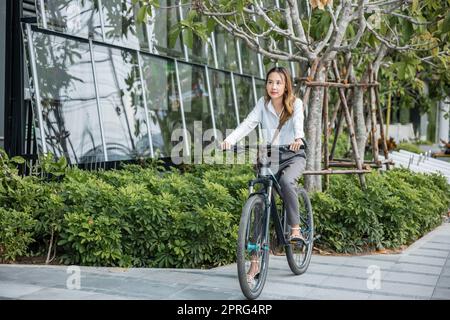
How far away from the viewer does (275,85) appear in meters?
5.75

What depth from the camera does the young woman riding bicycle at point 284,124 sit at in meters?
5.74

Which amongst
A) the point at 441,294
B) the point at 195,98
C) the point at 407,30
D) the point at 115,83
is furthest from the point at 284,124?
the point at 195,98

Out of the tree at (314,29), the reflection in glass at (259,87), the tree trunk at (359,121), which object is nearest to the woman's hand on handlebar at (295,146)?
the tree at (314,29)

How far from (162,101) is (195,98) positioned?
1.43 meters

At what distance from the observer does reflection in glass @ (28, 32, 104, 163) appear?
941cm

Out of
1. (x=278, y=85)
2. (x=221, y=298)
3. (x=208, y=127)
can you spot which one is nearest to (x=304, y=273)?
(x=221, y=298)

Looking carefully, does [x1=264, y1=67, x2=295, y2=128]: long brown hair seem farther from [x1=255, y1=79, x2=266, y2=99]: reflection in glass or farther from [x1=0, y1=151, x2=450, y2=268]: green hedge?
[x1=255, y1=79, x2=266, y2=99]: reflection in glass

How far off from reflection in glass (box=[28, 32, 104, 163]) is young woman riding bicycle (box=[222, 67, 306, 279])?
4293 mm

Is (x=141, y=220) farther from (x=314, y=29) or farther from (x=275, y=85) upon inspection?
(x=314, y=29)

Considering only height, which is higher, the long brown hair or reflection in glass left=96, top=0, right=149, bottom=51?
reflection in glass left=96, top=0, right=149, bottom=51

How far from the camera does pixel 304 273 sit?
6297mm

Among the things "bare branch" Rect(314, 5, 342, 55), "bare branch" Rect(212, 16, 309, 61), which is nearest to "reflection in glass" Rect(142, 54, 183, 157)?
"bare branch" Rect(212, 16, 309, 61)

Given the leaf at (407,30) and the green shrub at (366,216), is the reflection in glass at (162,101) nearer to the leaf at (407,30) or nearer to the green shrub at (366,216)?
the green shrub at (366,216)

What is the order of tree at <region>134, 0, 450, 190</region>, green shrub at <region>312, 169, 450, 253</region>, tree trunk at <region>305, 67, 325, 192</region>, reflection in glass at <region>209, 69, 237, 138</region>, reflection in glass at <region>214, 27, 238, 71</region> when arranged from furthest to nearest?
reflection in glass at <region>214, 27, 238, 71</region> < reflection in glass at <region>209, 69, 237, 138</region> < tree trunk at <region>305, 67, 325, 192</region> < tree at <region>134, 0, 450, 190</region> < green shrub at <region>312, 169, 450, 253</region>
